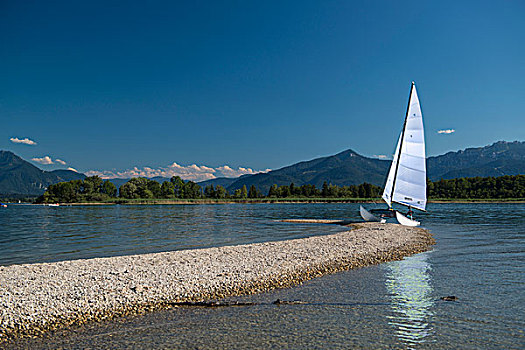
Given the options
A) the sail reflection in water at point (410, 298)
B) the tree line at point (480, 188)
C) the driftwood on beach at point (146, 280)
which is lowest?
the sail reflection in water at point (410, 298)

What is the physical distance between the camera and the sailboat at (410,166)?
3806cm

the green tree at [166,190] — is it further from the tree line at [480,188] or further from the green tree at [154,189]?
the tree line at [480,188]

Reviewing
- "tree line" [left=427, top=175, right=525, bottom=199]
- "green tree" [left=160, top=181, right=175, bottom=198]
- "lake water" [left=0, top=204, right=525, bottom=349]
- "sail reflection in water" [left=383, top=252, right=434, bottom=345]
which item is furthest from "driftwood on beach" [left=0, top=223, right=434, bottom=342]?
"green tree" [left=160, top=181, right=175, bottom=198]

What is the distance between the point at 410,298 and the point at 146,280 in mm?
9176

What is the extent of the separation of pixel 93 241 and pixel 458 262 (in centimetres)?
2467

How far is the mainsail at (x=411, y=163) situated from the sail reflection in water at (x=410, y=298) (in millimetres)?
20513

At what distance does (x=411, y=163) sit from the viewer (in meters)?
38.6

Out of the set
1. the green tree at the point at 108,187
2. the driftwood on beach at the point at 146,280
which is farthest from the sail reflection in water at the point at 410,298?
the green tree at the point at 108,187

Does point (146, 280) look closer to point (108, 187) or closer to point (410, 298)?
point (410, 298)

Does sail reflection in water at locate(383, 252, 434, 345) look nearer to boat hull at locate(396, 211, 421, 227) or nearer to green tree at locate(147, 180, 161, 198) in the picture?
boat hull at locate(396, 211, 421, 227)

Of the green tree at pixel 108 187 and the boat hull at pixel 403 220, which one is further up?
the green tree at pixel 108 187

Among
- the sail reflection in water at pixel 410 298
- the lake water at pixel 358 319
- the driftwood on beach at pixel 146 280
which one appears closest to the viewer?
the lake water at pixel 358 319

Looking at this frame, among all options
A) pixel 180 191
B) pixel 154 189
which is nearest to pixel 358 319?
pixel 154 189

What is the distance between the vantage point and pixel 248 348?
8.55 metres
